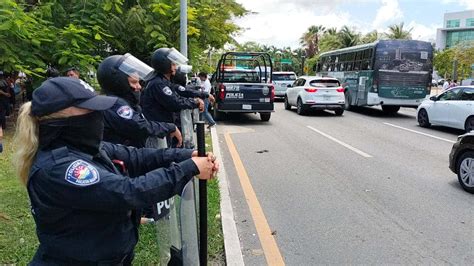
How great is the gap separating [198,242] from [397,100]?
15.9 metres

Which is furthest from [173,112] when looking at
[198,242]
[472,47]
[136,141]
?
[472,47]

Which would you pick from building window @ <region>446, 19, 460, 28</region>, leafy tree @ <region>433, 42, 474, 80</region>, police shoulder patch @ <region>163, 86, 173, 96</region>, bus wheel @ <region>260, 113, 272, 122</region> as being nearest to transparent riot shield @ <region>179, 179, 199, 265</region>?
police shoulder patch @ <region>163, 86, 173, 96</region>

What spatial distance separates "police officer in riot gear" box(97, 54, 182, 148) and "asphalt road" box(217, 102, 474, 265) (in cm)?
160

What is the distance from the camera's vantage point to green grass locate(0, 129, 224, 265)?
3.95 metres

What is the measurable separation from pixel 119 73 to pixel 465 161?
208 inches

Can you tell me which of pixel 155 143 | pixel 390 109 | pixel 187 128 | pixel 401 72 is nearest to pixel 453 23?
pixel 390 109

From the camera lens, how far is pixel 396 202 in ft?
19.8

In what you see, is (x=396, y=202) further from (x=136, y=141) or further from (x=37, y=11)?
(x=37, y=11)

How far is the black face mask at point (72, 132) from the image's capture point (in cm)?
184

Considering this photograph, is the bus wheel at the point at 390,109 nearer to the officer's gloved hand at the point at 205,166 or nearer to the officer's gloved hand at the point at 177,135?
the officer's gloved hand at the point at 177,135

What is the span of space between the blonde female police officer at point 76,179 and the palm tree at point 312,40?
74.5 meters

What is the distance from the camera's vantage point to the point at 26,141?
1.88 m

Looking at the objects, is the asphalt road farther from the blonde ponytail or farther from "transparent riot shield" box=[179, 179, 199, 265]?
the blonde ponytail

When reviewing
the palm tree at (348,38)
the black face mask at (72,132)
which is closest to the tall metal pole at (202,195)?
the black face mask at (72,132)
